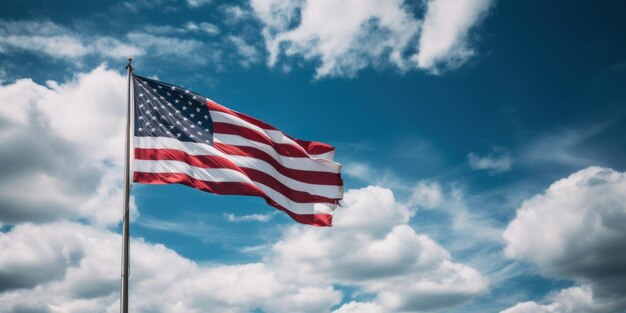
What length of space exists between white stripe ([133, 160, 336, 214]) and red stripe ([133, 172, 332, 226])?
165 millimetres

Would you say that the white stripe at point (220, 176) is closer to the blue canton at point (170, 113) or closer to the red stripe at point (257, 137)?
the blue canton at point (170, 113)

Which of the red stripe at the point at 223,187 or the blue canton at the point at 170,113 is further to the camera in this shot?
the blue canton at the point at 170,113

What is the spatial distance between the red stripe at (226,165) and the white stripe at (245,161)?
0.49ft

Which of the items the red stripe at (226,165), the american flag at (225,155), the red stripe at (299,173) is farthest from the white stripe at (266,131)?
the red stripe at (226,165)

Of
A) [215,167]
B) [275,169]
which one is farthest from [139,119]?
[275,169]

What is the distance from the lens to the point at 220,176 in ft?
65.5

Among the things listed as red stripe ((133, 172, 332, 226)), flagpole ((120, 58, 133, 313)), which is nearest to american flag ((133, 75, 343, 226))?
red stripe ((133, 172, 332, 226))

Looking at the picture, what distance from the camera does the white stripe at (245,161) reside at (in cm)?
1892

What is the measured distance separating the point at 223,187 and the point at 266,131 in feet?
13.6

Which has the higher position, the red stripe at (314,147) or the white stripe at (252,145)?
the red stripe at (314,147)

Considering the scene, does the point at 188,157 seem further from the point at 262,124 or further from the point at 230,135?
the point at 262,124

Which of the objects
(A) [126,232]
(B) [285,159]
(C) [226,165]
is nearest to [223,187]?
(C) [226,165]

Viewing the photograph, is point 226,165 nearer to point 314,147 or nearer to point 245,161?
point 245,161

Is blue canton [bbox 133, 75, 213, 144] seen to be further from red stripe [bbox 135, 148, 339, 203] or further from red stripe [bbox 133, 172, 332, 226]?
red stripe [bbox 133, 172, 332, 226]
